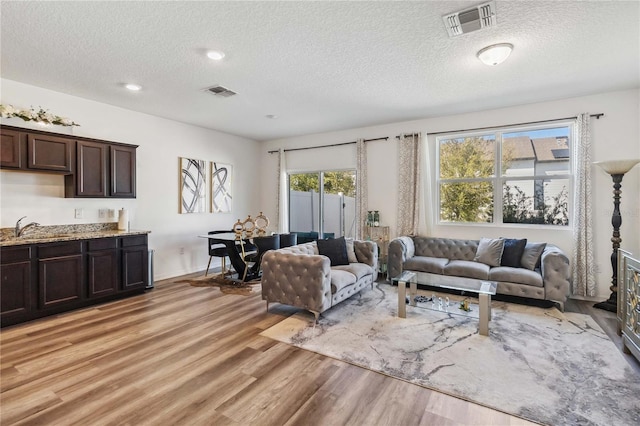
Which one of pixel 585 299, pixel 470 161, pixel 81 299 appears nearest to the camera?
pixel 81 299

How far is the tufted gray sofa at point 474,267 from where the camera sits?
151 inches

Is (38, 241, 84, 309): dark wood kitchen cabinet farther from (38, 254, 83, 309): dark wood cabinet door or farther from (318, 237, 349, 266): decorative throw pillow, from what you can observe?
(318, 237, 349, 266): decorative throw pillow

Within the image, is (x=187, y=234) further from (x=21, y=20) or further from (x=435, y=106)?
(x=435, y=106)

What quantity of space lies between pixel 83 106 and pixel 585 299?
757 cm

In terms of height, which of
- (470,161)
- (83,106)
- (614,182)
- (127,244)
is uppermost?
(83,106)

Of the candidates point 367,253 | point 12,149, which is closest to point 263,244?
point 367,253

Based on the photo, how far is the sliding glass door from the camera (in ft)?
21.4

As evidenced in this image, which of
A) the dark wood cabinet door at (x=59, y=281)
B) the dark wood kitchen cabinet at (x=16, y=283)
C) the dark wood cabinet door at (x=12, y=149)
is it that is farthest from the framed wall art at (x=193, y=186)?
the dark wood kitchen cabinet at (x=16, y=283)

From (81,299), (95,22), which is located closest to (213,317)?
(81,299)

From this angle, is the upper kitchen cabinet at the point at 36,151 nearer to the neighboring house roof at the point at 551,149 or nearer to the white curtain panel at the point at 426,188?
the white curtain panel at the point at 426,188

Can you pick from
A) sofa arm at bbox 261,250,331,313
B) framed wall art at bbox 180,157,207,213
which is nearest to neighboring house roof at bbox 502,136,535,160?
sofa arm at bbox 261,250,331,313

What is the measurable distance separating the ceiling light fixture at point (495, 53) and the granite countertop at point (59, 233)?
A: 486 cm

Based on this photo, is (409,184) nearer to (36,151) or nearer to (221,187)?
(221,187)

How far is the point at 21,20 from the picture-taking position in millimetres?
2539
